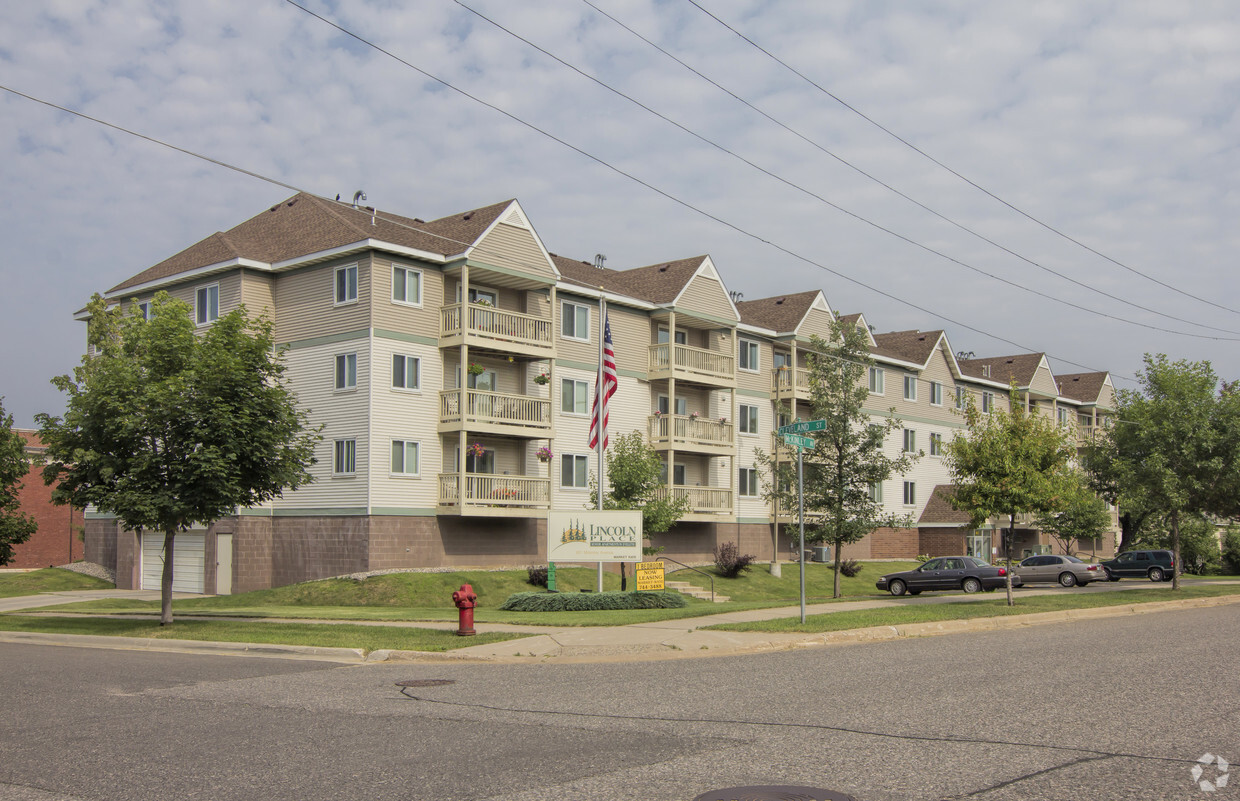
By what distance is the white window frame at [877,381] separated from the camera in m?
55.2

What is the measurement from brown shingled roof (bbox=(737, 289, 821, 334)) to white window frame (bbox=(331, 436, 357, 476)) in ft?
68.2

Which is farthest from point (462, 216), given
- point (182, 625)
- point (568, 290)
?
point (182, 625)

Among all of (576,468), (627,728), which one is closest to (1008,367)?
(576,468)

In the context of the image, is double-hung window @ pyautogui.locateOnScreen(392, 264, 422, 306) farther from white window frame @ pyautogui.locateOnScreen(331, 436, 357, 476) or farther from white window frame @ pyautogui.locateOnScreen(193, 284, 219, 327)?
white window frame @ pyautogui.locateOnScreen(193, 284, 219, 327)

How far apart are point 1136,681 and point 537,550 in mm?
27712

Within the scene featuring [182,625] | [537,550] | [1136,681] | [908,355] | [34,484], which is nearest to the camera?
[1136,681]

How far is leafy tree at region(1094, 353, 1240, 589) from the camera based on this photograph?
3631cm

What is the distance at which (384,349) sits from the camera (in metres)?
34.2

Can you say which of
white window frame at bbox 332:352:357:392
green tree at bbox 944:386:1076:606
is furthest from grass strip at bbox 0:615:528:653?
green tree at bbox 944:386:1076:606

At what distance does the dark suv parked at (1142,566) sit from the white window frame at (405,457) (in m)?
33.9

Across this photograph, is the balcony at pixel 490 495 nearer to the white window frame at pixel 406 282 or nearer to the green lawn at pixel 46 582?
the white window frame at pixel 406 282

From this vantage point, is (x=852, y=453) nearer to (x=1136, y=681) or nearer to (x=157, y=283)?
(x=1136, y=681)

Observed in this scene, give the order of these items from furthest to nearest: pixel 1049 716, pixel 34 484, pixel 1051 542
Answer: pixel 1051 542 → pixel 34 484 → pixel 1049 716

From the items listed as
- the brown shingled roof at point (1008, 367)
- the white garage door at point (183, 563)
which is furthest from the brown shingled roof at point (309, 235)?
the brown shingled roof at point (1008, 367)
